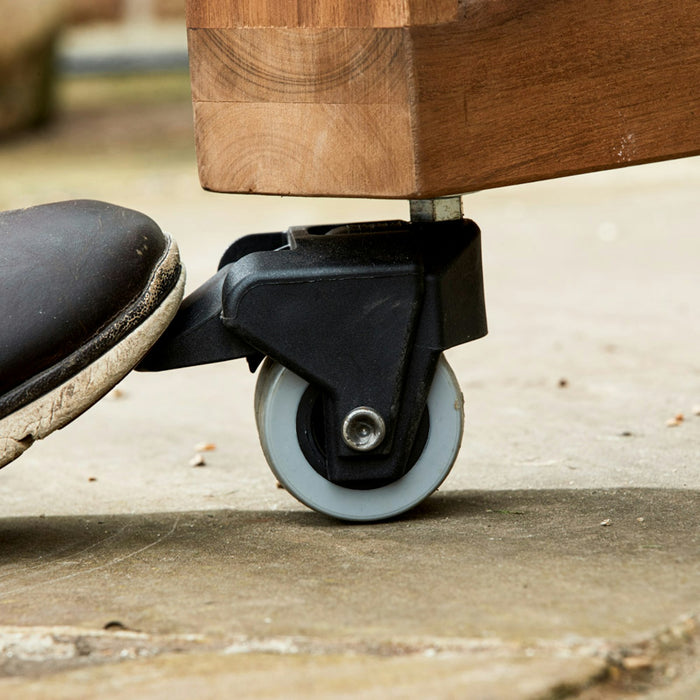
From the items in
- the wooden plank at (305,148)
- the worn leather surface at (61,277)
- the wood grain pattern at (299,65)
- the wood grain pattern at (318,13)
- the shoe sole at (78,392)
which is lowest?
the shoe sole at (78,392)

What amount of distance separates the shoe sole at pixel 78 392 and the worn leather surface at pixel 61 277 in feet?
0.12

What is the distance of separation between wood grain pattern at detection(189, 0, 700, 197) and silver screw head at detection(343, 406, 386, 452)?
1.19 feet

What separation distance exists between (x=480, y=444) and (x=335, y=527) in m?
0.76

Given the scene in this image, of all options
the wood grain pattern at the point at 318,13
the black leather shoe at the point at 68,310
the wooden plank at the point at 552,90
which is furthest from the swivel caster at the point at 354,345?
the wood grain pattern at the point at 318,13

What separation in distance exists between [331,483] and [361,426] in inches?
4.8

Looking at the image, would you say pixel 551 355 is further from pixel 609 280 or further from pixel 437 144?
pixel 437 144

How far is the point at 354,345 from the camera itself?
2.03 metres

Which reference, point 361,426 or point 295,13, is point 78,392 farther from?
point 295,13

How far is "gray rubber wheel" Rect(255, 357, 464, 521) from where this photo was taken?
A: 2076mm

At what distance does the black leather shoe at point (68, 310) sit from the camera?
1.91 meters

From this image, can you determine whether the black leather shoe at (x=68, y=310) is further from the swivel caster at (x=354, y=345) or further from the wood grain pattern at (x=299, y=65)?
the wood grain pattern at (x=299, y=65)

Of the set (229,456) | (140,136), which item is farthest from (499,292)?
(140,136)

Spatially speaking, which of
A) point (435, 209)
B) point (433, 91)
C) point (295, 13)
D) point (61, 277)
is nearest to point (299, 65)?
point (295, 13)

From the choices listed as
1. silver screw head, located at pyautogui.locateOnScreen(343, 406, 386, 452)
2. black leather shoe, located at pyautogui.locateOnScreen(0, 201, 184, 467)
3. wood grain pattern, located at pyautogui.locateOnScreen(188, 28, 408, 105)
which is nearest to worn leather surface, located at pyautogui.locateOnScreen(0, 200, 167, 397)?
black leather shoe, located at pyautogui.locateOnScreen(0, 201, 184, 467)
